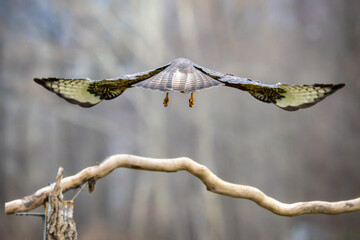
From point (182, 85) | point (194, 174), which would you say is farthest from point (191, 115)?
point (182, 85)

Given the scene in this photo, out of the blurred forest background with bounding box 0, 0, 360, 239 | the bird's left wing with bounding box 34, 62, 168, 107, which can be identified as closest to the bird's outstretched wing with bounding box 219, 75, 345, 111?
the bird's left wing with bounding box 34, 62, 168, 107

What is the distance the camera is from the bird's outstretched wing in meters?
1.92

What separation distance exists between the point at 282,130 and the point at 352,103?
32.5 inches

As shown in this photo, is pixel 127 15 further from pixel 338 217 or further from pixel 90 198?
pixel 338 217

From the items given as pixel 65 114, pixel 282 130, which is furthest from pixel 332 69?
pixel 65 114

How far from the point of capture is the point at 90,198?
399 centimetres

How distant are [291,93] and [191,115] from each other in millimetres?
2214

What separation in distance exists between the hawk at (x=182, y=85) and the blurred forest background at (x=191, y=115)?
6.50 feet

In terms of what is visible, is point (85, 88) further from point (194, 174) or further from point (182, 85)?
point (194, 174)

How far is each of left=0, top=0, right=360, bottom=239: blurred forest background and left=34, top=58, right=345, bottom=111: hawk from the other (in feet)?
6.50

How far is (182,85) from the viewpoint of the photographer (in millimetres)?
1634

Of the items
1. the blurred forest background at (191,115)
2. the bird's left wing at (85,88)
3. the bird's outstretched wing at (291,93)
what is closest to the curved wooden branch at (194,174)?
the bird's left wing at (85,88)

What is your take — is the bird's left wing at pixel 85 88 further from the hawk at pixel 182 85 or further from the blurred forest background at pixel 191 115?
the blurred forest background at pixel 191 115

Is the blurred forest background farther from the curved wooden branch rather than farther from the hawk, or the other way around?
the hawk
